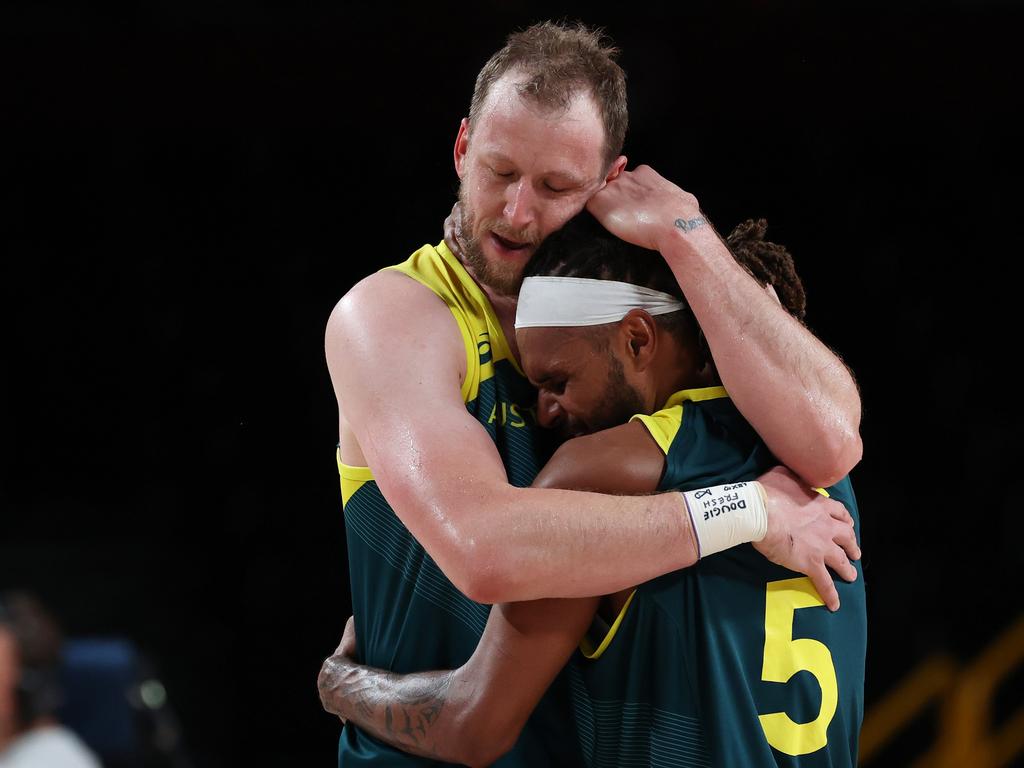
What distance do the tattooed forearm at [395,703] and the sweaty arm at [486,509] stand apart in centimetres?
33

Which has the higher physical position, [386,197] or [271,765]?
[386,197]

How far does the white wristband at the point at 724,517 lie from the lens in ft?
6.63

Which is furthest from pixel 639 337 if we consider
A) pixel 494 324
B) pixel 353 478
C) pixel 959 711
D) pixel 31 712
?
pixel 959 711

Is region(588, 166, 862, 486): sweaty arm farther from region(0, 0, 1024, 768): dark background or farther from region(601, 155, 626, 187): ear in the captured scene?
region(0, 0, 1024, 768): dark background

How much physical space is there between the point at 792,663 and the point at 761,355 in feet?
1.75

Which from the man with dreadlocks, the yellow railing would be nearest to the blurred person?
the man with dreadlocks

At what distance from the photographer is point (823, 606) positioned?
2170 millimetres

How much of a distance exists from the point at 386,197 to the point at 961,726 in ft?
12.4

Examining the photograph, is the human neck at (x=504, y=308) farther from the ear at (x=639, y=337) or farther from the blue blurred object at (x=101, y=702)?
the blue blurred object at (x=101, y=702)

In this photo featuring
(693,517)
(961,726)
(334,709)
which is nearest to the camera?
(693,517)

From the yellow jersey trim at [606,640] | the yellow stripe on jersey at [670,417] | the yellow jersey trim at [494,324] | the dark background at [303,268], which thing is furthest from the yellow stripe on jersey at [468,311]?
the dark background at [303,268]

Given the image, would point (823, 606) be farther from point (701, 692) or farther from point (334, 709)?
point (334, 709)

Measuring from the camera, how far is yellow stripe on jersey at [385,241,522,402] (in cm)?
235

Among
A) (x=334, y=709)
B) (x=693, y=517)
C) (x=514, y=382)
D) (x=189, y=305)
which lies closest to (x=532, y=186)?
(x=514, y=382)
